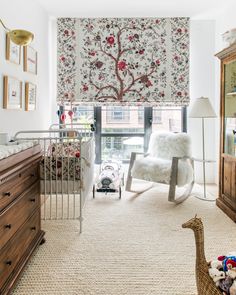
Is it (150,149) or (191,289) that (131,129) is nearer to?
(150,149)

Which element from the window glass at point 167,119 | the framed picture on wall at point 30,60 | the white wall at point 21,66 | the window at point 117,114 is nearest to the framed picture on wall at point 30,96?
the white wall at point 21,66

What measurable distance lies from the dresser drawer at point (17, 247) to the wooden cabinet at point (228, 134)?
6.53 ft

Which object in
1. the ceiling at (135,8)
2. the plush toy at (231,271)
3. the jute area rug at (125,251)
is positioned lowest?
the jute area rug at (125,251)

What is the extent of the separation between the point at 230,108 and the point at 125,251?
6.29ft

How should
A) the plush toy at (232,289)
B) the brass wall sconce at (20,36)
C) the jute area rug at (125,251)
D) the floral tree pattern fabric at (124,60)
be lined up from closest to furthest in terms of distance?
1. the plush toy at (232,289)
2. the jute area rug at (125,251)
3. the brass wall sconce at (20,36)
4. the floral tree pattern fabric at (124,60)

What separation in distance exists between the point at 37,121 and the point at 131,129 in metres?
1.59

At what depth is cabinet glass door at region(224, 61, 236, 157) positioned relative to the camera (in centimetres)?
320

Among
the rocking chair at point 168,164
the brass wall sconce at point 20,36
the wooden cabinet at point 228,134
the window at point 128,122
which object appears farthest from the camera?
the window at point 128,122

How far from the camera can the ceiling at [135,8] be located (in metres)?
3.86

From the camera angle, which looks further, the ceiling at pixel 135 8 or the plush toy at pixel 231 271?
the ceiling at pixel 135 8

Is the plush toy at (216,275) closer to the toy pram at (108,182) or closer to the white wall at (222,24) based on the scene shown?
the toy pram at (108,182)

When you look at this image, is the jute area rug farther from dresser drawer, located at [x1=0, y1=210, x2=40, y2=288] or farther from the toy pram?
the toy pram

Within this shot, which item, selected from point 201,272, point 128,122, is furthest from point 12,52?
point 201,272

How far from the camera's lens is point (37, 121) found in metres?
3.96
